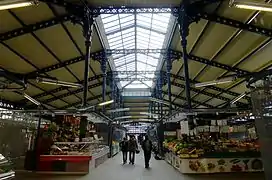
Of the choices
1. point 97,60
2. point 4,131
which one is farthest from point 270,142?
point 97,60

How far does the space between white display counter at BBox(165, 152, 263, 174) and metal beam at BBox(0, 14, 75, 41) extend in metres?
8.11

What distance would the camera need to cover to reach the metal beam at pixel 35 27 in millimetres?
10711

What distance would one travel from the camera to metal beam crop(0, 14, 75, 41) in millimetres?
10711

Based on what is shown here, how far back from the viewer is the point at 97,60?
16.8 meters

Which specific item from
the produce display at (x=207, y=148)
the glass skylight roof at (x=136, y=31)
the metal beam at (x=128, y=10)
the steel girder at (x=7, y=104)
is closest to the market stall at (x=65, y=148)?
the produce display at (x=207, y=148)

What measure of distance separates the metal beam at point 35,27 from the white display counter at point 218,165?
8.11 metres

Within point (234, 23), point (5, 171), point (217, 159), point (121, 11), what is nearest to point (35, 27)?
point (121, 11)

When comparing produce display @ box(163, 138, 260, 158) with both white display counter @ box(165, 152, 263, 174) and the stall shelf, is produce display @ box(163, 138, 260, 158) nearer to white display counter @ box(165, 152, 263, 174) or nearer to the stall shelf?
white display counter @ box(165, 152, 263, 174)

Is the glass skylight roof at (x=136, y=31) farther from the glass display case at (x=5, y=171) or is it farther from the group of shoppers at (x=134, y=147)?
the glass display case at (x=5, y=171)

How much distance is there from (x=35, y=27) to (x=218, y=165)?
32.0 ft

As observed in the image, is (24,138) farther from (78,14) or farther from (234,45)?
(234,45)

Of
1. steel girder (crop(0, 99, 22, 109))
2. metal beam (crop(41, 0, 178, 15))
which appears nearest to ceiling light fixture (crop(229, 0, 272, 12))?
metal beam (crop(41, 0, 178, 15))

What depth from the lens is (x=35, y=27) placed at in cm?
1088

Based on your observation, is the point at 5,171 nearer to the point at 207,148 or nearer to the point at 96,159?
the point at 207,148
